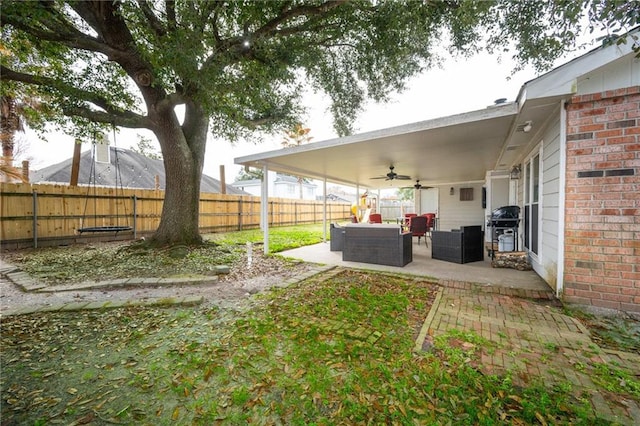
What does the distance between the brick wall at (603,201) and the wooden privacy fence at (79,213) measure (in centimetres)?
971

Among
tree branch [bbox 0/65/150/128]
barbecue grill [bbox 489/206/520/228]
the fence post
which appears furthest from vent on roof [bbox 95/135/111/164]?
barbecue grill [bbox 489/206/520/228]

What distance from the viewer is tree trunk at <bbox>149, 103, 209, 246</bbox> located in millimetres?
6633

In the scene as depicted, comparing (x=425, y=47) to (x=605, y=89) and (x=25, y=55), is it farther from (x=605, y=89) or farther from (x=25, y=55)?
(x=25, y=55)

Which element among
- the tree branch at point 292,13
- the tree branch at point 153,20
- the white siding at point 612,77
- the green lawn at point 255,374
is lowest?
the green lawn at point 255,374

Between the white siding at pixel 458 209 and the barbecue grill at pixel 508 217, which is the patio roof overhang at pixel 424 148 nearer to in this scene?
the barbecue grill at pixel 508 217

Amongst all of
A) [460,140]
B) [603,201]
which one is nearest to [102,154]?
[460,140]

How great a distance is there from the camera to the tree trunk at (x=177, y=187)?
663cm

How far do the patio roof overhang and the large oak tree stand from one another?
1309 mm

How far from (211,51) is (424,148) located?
5.02 m

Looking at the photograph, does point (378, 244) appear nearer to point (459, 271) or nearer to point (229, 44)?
point (459, 271)

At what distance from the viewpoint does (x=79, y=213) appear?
801 cm

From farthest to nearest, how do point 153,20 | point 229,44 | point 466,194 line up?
point 466,194
point 229,44
point 153,20

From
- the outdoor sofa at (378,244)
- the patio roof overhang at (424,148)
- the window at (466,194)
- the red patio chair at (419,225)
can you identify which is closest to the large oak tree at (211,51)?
the patio roof overhang at (424,148)

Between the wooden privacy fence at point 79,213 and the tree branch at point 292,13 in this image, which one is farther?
the wooden privacy fence at point 79,213
